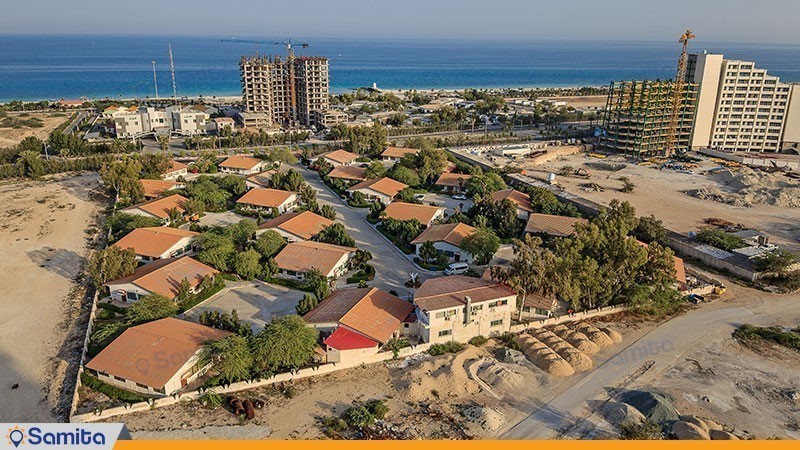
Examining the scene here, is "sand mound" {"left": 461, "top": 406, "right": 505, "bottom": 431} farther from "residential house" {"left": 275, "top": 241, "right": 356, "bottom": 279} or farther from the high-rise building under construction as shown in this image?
the high-rise building under construction

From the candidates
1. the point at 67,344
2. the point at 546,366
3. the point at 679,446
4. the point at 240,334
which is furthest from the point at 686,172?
the point at 679,446

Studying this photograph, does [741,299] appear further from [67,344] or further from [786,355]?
[67,344]

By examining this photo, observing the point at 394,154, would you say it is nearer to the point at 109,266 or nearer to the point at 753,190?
the point at 753,190

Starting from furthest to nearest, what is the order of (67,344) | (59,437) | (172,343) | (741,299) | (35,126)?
(35,126)
(741,299)
(67,344)
(172,343)
(59,437)

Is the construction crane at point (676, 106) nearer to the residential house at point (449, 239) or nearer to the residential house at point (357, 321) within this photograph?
the residential house at point (449, 239)

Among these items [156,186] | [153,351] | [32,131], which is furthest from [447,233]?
[32,131]
